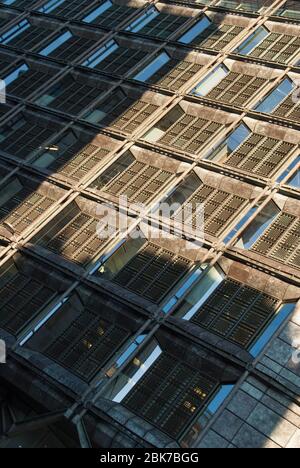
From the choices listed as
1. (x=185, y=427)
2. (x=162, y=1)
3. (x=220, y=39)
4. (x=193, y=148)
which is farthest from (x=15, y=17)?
(x=185, y=427)

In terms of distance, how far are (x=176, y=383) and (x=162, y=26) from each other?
2808cm

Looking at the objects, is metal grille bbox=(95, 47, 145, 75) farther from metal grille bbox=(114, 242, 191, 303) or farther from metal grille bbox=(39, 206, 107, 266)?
metal grille bbox=(114, 242, 191, 303)

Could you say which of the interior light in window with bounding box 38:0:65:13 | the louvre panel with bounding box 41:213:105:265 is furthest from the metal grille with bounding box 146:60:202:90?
the interior light in window with bounding box 38:0:65:13

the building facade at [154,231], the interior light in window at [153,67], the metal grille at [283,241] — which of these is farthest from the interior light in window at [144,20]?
the metal grille at [283,241]

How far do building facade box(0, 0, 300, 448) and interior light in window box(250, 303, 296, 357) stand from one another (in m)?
0.10

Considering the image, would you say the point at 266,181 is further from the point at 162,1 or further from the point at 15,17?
the point at 15,17

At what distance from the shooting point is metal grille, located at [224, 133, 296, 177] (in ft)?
98.4

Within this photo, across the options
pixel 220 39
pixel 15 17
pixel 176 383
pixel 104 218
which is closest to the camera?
pixel 176 383

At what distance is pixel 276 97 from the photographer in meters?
33.5

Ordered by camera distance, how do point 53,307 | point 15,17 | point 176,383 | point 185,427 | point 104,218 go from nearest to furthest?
point 185,427 → point 176,383 → point 53,307 → point 104,218 → point 15,17

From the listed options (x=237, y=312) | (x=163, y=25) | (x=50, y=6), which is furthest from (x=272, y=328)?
(x=50, y=6)

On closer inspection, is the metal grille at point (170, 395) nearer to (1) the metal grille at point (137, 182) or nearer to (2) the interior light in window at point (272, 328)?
(2) the interior light in window at point (272, 328)

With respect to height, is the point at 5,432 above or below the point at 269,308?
below

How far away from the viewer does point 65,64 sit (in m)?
40.5
